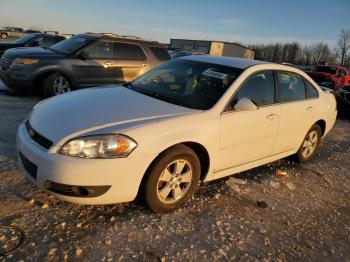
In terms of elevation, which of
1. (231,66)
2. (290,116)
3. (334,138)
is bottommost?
(334,138)

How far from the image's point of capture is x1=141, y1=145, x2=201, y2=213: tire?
3369 mm

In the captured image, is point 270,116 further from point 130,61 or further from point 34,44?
point 34,44

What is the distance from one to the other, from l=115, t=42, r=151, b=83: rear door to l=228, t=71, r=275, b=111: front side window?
16.4ft

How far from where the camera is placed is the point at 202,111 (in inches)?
149

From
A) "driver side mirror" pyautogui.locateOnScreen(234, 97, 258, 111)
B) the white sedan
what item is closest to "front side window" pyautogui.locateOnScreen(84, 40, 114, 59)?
the white sedan

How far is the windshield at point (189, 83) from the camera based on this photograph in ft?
13.3

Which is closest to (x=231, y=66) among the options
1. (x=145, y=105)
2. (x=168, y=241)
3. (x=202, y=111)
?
(x=202, y=111)

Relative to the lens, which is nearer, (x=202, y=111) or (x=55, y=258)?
(x=55, y=258)

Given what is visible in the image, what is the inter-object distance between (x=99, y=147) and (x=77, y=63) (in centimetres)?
582

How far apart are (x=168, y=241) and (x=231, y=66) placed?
2.28m

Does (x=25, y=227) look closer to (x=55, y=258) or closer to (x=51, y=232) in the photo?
(x=51, y=232)

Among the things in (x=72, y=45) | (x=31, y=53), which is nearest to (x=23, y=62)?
(x=31, y=53)

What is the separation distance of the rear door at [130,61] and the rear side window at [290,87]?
4.78 m

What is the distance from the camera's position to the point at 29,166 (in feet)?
10.9
